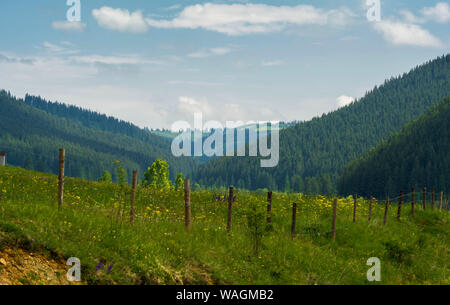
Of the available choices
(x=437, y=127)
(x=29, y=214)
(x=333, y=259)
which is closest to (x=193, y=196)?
(x=333, y=259)

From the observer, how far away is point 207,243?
15.5 m

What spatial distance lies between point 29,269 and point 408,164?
554ft

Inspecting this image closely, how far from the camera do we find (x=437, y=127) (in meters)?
175

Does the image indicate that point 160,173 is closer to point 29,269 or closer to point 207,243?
point 207,243

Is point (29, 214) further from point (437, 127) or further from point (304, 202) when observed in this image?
point (437, 127)

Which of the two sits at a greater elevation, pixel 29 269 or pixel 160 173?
pixel 160 173

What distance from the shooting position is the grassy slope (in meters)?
12.3

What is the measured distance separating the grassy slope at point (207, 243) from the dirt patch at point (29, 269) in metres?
0.50

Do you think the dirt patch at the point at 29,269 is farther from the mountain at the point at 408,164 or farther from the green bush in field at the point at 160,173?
the mountain at the point at 408,164

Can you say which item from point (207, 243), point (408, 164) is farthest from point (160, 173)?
point (408, 164)

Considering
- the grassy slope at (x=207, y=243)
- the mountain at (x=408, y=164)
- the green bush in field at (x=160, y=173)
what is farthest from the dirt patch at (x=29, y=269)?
the mountain at (x=408, y=164)

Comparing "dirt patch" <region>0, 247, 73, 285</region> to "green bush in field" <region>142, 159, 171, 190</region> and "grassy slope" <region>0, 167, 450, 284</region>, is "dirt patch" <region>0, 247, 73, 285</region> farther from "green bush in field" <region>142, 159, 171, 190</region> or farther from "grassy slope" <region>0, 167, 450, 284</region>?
"green bush in field" <region>142, 159, 171, 190</region>

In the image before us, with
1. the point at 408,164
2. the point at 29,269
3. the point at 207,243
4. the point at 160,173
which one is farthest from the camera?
the point at 408,164

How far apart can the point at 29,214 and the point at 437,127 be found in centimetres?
18749
